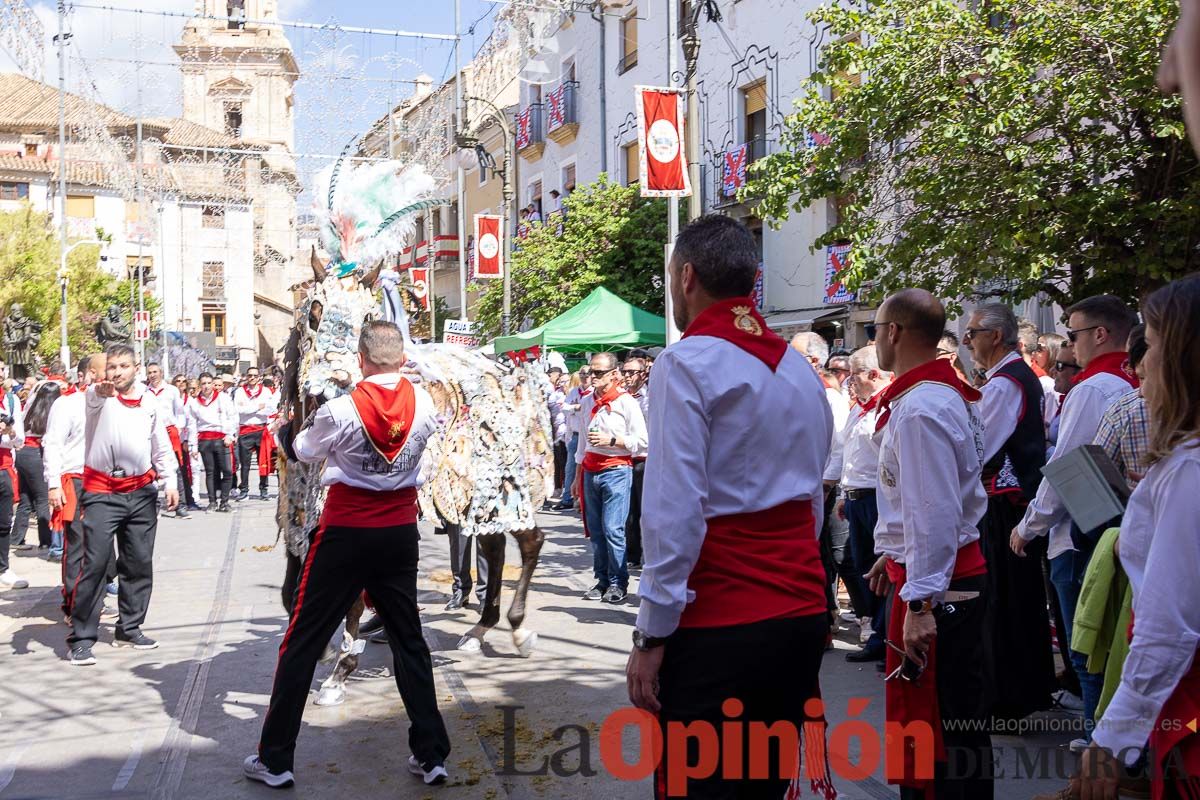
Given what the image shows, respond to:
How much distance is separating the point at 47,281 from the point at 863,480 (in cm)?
4255

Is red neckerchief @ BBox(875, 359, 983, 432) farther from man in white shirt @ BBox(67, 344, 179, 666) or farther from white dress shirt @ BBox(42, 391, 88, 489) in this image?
white dress shirt @ BBox(42, 391, 88, 489)

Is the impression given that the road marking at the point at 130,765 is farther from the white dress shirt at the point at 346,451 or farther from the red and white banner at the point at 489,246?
the red and white banner at the point at 489,246

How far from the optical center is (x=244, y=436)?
62.0 ft

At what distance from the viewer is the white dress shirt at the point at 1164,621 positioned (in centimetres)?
249

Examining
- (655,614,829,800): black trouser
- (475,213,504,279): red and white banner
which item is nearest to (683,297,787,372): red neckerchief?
(655,614,829,800): black trouser

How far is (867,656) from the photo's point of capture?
294 inches

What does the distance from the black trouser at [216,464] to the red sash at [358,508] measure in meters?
13.0

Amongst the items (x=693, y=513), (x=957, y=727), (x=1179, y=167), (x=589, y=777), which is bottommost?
(x=589, y=777)

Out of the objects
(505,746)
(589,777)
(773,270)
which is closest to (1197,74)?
(589,777)

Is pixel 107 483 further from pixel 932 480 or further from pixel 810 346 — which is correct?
pixel 932 480

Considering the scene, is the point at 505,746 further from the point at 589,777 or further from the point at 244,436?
the point at 244,436

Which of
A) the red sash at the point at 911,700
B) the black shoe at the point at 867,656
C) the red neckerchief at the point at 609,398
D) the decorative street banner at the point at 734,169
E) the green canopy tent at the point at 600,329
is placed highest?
the decorative street banner at the point at 734,169

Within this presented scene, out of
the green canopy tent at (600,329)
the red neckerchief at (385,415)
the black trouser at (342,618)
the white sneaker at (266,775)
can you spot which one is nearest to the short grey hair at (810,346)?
the red neckerchief at (385,415)

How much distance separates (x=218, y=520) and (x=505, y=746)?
37.3 ft
